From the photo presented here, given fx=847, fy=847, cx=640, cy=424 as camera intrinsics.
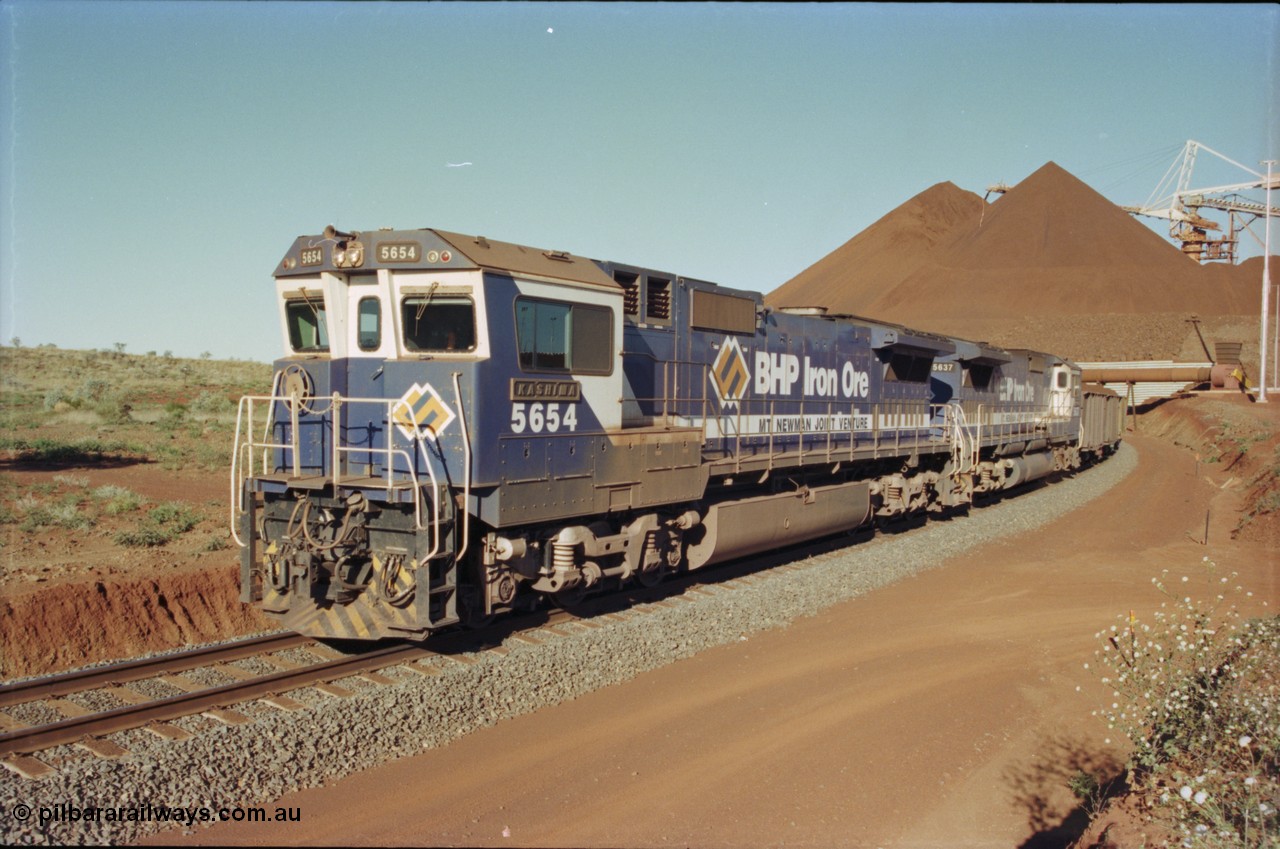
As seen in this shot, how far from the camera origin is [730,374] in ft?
41.3

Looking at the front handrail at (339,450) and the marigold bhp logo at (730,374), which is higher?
the marigold bhp logo at (730,374)

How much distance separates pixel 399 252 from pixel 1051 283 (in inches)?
3229

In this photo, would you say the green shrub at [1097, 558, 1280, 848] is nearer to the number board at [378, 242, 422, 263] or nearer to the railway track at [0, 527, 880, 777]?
the railway track at [0, 527, 880, 777]

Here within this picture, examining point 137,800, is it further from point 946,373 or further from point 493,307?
point 946,373

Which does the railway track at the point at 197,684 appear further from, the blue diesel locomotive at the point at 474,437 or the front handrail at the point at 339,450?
the front handrail at the point at 339,450

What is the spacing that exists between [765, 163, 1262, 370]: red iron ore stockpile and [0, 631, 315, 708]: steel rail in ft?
223

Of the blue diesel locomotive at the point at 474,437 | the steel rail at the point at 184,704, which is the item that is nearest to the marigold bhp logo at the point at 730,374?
the blue diesel locomotive at the point at 474,437

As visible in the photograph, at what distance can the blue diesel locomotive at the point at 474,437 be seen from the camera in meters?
8.03

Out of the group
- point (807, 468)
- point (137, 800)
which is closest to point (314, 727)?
point (137, 800)

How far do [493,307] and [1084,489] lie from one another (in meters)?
22.3

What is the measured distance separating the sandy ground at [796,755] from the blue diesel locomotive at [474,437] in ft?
5.99

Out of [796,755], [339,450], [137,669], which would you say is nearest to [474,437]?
[339,450]

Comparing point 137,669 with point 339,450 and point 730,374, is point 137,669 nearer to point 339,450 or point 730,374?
point 339,450

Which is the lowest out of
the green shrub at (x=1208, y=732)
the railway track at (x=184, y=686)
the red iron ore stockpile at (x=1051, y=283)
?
the railway track at (x=184, y=686)
